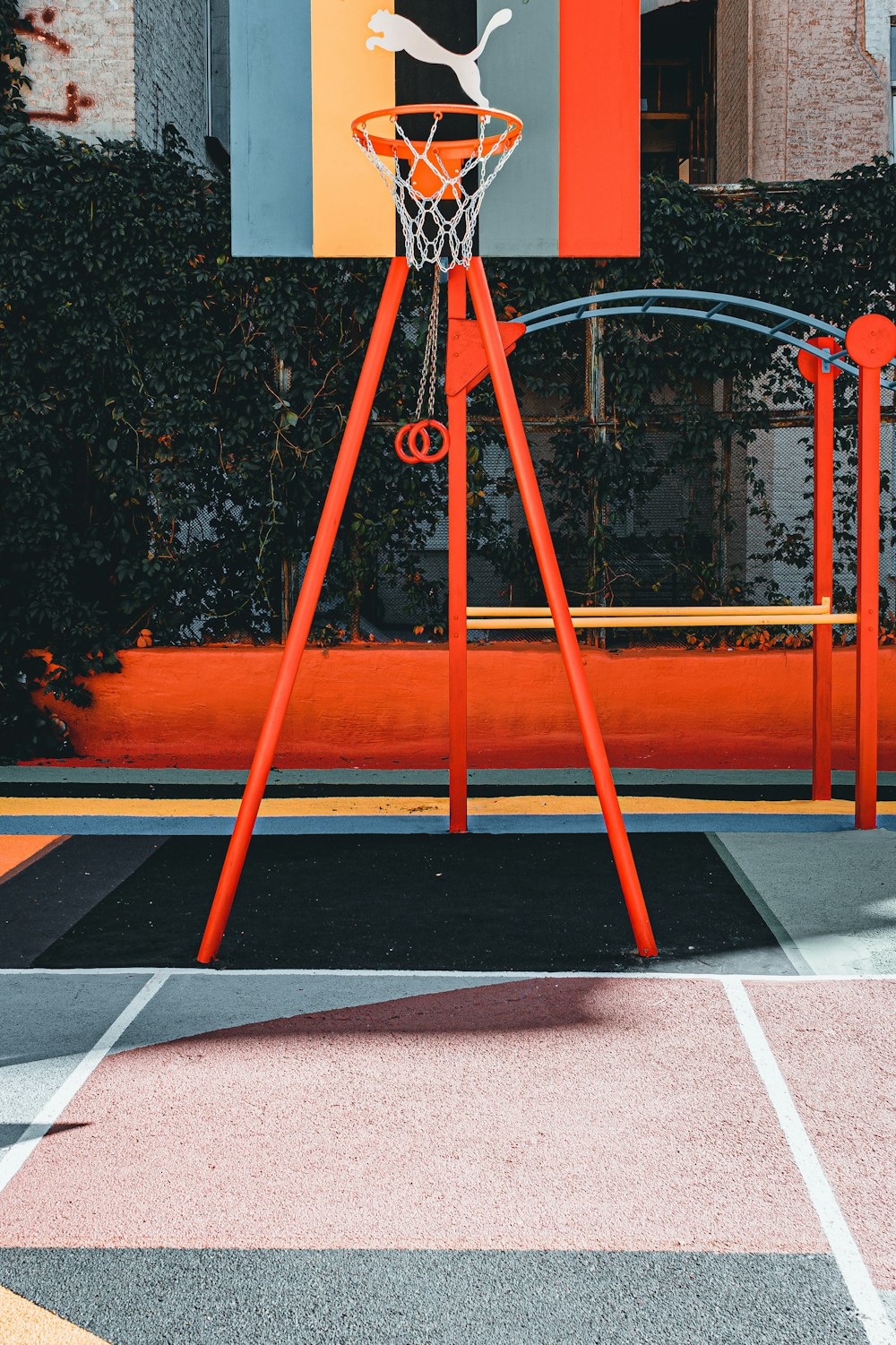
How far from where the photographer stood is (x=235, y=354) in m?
8.18

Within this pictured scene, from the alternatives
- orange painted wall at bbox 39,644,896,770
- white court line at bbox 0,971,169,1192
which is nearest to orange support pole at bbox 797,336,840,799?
orange painted wall at bbox 39,644,896,770

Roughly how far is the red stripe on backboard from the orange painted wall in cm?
357

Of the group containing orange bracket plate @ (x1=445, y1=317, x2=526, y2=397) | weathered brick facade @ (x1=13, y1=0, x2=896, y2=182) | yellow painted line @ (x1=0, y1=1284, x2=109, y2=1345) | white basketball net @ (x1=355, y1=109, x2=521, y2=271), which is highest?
weathered brick facade @ (x1=13, y1=0, x2=896, y2=182)

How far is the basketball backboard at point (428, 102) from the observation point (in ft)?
15.7

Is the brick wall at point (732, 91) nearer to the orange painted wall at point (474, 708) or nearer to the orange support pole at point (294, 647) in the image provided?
the orange painted wall at point (474, 708)

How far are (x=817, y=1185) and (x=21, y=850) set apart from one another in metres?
4.26

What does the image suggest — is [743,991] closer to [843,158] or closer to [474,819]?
[474,819]

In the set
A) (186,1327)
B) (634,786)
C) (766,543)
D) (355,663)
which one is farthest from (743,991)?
(766,543)

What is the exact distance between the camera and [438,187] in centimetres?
504

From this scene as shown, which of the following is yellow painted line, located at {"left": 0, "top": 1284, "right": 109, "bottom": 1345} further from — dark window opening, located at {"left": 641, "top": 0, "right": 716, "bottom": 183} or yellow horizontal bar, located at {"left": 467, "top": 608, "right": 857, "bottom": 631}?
dark window opening, located at {"left": 641, "top": 0, "right": 716, "bottom": 183}

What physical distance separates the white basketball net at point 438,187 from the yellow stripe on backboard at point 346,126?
0.08m

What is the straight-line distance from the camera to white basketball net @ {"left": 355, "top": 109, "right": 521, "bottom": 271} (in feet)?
15.7

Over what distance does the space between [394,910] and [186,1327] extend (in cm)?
271

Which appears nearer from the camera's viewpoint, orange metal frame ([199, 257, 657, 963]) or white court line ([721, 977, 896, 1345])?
white court line ([721, 977, 896, 1345])
